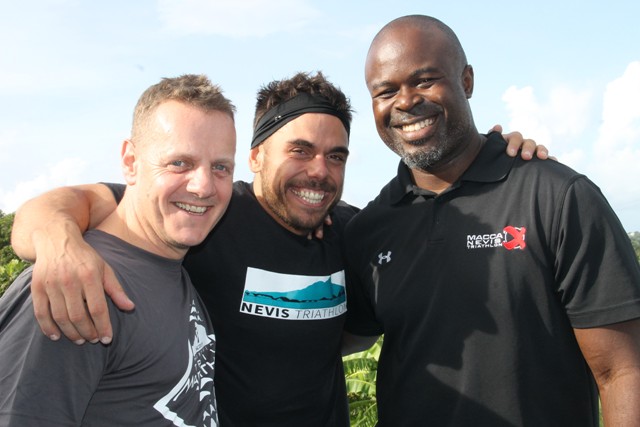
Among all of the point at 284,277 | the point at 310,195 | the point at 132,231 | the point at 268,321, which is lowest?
the point at 268,321

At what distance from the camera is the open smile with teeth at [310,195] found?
4.64 m

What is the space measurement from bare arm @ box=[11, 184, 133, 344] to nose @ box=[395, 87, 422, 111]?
232 centimetres

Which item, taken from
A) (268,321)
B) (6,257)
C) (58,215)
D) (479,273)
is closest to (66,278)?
(58,215)

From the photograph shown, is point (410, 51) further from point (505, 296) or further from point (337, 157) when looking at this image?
point (505, 296)

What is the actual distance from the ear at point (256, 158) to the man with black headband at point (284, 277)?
0.04m

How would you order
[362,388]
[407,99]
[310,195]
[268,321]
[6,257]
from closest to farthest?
[407,99] → [268,321] → [310,195] → [362,388] → [6,257]

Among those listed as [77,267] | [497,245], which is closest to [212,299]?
[77,267]

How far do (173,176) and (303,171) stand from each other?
158 cm

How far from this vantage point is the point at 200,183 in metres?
3.31

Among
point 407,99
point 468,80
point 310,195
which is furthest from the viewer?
point 310,195

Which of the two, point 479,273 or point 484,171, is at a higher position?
point 484,171

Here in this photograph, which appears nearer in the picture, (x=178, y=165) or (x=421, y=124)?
(x=178, y=165)

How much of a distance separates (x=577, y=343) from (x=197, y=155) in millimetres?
2641

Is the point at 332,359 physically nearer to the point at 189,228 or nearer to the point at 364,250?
the point at 364,250
